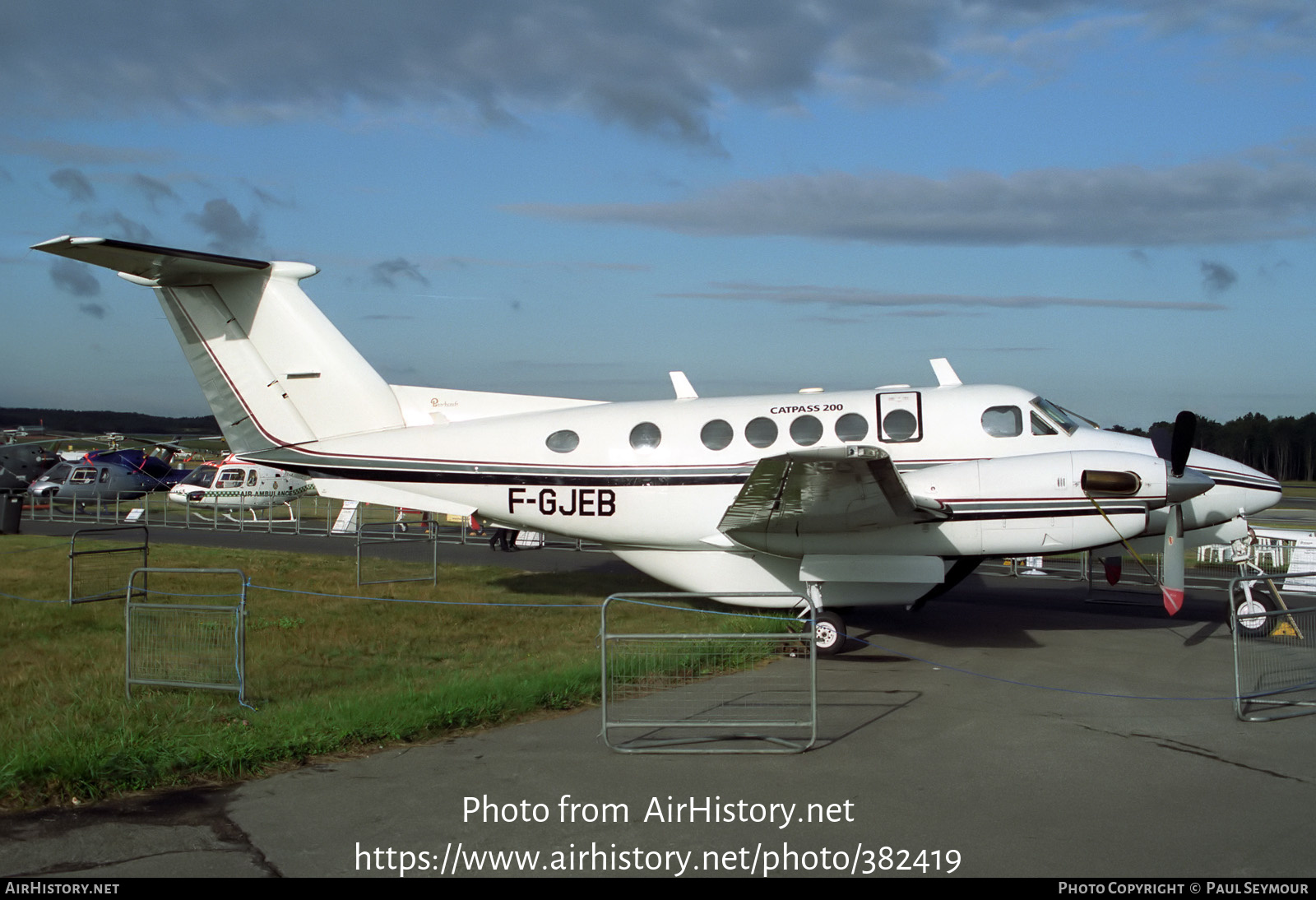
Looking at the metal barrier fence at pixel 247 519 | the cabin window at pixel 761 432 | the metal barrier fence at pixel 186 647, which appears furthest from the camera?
the metal barrier fence at pixel 247 519

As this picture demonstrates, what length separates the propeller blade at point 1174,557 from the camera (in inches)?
411

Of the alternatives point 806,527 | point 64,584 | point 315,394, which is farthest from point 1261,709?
point 64,584

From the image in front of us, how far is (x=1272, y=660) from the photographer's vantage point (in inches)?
376

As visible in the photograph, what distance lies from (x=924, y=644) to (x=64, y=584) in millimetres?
14069

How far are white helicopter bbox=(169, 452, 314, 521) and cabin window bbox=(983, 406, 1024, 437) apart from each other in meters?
26.2

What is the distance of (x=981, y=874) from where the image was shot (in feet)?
15.6

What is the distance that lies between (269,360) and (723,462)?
6557 mm

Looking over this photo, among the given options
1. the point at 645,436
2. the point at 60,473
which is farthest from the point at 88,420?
the point at 645,436

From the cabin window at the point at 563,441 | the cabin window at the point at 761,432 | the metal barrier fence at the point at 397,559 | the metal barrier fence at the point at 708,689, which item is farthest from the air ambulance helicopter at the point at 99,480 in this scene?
the metal barrier fence at the point at 708,689

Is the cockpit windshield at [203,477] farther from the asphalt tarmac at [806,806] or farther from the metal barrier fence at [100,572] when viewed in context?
the asphalt tarmac at [806,806]

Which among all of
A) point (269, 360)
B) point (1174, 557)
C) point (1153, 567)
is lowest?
point (1153, 567)

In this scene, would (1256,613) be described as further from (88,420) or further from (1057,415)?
(88,420)

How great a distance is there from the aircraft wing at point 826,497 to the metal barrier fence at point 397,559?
6220 millimetres

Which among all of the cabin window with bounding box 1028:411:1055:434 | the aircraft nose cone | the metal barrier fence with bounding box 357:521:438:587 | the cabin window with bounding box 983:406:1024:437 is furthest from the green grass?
the aircraft nose cone
